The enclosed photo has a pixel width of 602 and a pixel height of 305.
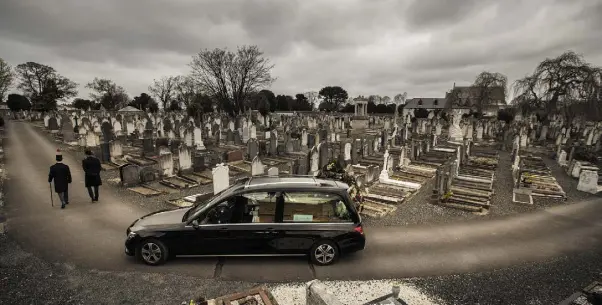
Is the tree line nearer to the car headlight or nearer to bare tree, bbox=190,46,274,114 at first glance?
bare tree, bbox=190,46,274,114

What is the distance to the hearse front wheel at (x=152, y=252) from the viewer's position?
17.4 feet

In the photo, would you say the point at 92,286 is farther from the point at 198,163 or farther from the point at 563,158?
the point at 563,158

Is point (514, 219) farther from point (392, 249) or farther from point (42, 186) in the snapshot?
point (42, 186)

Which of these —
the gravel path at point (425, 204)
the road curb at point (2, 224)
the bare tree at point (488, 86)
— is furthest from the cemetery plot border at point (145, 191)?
the bare tree at point (488, 86)

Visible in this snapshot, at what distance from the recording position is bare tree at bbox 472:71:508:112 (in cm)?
3825

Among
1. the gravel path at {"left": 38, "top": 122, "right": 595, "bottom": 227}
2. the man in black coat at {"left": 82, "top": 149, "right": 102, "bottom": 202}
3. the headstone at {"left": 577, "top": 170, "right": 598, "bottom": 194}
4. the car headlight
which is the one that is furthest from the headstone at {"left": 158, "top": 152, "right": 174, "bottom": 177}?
the headstone at {"left": 577, "top": 170, "right": 598, "bottom": 194}

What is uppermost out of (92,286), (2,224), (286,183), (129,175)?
(286,183)

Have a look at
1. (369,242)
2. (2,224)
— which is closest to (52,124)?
(2,224)

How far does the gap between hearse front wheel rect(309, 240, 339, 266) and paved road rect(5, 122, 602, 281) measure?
0.13 m

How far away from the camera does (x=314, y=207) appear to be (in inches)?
213

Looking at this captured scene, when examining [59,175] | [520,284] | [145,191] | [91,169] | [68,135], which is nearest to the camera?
[520,284]

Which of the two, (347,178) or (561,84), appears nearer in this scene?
(347,178)

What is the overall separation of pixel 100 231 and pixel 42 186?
18.1ft

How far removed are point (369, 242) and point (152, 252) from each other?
15.1 ft
